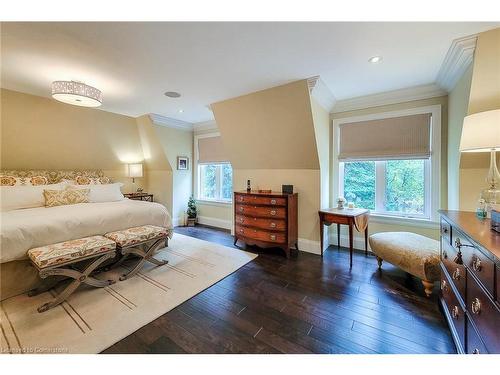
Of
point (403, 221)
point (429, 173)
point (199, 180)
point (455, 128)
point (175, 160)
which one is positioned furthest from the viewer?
point (199, 180)

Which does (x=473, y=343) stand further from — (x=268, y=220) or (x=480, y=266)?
(x=268, y=220)

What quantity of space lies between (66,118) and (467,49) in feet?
17.4

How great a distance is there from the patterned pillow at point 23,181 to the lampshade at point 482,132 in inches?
205

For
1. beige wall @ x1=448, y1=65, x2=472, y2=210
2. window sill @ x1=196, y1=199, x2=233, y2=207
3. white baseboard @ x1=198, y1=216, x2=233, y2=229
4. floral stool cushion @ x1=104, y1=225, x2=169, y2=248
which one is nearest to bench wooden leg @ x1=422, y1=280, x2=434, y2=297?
beige wall @ x1=448, y1=65, x2=472, y2=210

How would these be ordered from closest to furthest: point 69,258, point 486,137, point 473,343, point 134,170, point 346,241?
1. point 473,343
2. point 486,137
3. point 69,258
4. point 346,241
5. point 134,170

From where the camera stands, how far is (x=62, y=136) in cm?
362

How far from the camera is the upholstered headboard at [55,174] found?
10.5 ft

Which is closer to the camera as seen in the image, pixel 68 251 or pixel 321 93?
pixel 68 251

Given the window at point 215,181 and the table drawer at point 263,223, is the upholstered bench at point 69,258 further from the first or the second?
the window at point 215,181

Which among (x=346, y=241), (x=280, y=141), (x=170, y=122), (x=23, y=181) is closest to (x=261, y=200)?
(x=280, y=141)

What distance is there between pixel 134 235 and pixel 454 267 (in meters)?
2.91

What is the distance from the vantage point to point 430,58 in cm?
208
